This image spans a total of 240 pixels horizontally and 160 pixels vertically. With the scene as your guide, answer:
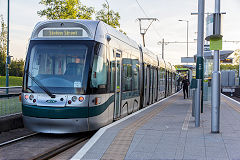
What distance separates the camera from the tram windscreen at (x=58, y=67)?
352 inches

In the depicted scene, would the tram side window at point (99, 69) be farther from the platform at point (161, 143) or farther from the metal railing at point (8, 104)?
the metal railing at point (8, 104)

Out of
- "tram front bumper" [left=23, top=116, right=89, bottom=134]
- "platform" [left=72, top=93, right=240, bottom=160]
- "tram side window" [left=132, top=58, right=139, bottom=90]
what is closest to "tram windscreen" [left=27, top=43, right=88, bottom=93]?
"tram front bumper" [left=23, top=116, right=89, bottom=134]

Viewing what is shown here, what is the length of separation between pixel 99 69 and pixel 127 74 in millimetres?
3160

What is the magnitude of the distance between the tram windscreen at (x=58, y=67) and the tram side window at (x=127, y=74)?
2.95 metres

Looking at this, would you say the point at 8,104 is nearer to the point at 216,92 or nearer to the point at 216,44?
the point at 216,92

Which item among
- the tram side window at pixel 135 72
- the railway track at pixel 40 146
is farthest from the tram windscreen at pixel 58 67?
the tram side window at pixel 135 72

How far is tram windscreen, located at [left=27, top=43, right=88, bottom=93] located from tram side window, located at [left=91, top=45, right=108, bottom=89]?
0.96ft

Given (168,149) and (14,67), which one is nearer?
(168,149)

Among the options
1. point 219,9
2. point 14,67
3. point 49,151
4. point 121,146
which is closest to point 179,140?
point 121,146

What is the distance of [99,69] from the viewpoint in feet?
30.7

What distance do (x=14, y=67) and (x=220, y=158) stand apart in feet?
259

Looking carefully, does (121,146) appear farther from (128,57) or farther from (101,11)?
(101,11)

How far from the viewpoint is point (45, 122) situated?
28.9ft

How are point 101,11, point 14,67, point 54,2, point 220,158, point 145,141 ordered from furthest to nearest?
point 14,67
point 101,11
point 54,2
point 145,141
point 220,158
